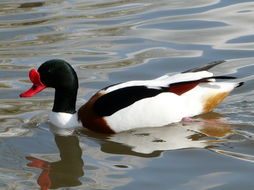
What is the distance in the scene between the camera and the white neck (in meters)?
8.93

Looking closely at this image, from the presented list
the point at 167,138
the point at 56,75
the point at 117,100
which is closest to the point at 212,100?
the point at 167,138

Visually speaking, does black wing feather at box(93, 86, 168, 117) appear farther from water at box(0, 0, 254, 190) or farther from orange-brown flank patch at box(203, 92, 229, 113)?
orange-brown flank patch at box(203, 92, 229, 113)

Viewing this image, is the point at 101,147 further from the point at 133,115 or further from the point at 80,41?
the point at 80,41

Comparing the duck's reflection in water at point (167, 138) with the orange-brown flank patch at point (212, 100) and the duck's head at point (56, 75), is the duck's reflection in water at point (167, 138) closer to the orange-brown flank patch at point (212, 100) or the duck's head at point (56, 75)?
the orange-brown flank patch at point (212, 100)

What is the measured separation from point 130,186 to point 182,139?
4.87 ft

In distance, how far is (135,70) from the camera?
10.9 meters

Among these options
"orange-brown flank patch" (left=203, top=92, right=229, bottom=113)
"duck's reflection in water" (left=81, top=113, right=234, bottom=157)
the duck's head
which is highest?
the duck's head

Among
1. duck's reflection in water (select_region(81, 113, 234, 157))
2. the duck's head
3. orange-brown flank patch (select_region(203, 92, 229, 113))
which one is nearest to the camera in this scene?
duck's reflection in water (select_region(81, 113, 234, 157))

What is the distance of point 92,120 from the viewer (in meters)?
8.70

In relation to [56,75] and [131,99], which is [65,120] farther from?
[131,99]

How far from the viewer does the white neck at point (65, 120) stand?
8.93 metres

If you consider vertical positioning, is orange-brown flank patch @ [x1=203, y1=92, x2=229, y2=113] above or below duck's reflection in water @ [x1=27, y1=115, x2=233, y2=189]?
above

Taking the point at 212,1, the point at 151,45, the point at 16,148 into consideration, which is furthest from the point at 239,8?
the point at 16,148

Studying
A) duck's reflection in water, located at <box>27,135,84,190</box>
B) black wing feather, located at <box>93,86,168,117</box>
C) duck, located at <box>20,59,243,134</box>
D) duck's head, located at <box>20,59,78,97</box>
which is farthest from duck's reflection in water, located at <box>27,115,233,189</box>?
duck's head, located at <box>20,59,78,97</box>
